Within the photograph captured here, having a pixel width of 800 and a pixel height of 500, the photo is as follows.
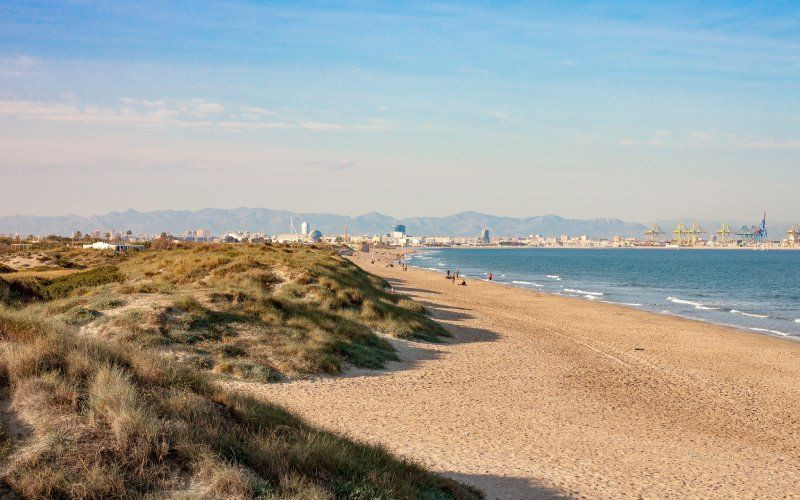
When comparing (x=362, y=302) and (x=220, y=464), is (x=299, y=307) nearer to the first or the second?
(x=362, y=302)

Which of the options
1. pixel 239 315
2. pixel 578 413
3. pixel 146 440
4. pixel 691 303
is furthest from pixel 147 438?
pixel 691 303

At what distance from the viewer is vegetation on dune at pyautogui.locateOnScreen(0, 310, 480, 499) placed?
17.4ft

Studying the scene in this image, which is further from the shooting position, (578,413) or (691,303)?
(691,303)

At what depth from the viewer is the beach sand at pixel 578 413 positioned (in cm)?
1047

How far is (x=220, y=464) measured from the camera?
18.2ft

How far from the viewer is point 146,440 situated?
222 inches

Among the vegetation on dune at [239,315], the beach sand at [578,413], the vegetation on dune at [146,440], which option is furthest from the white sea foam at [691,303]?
the vegetation on dune at [146,440]

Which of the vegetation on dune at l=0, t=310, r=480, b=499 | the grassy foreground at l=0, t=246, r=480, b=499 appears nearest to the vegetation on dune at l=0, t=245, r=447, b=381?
the grassy foreground at l=0, t=246, r=480, b=499

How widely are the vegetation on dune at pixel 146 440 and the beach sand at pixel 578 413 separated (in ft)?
9.80

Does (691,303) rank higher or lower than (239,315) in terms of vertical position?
lower

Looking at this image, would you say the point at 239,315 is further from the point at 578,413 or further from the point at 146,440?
the point at 146,440

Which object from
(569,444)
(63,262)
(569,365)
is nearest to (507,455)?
(569,444)

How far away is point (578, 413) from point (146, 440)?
11233 mm

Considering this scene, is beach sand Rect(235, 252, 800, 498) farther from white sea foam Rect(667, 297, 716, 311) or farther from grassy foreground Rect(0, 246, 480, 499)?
white sea foam Rect(667, 297, 716, 311)
